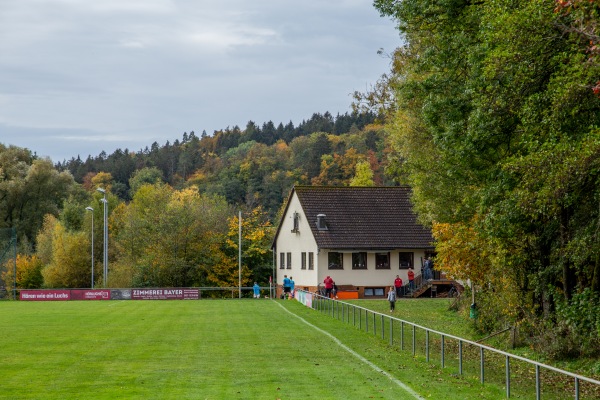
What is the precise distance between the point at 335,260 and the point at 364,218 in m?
4.20

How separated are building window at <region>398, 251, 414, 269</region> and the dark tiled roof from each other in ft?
3.20

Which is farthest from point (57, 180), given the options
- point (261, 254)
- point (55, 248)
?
point (261, 254)

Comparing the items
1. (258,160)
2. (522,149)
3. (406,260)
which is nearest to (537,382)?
(522,149)

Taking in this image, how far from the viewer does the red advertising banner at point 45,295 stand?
62656 millimetres

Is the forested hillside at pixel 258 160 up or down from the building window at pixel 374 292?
up

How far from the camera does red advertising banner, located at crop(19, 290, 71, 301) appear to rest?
6266 centimetres

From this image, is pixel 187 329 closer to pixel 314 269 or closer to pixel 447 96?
pixel 447 96

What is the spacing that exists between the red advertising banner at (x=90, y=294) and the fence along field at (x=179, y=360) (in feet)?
65.6

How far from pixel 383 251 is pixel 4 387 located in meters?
45.8

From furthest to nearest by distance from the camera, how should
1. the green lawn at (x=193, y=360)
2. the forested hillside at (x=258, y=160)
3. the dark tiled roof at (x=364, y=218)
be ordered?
the forested hillside at (x=258, y=160) → the dark tiled roof at (x=364, y=218) → the green lawn at (x=193, y=360)

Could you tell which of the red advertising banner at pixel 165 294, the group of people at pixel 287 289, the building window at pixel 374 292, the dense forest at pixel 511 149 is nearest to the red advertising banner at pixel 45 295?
the red advertising banner at pixel 165 294

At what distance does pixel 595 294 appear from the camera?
73.2 ft

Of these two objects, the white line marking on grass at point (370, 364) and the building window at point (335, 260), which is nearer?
the white line marking on grass at point (370, 364)

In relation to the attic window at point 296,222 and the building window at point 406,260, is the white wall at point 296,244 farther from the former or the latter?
the building window at point 406,260
